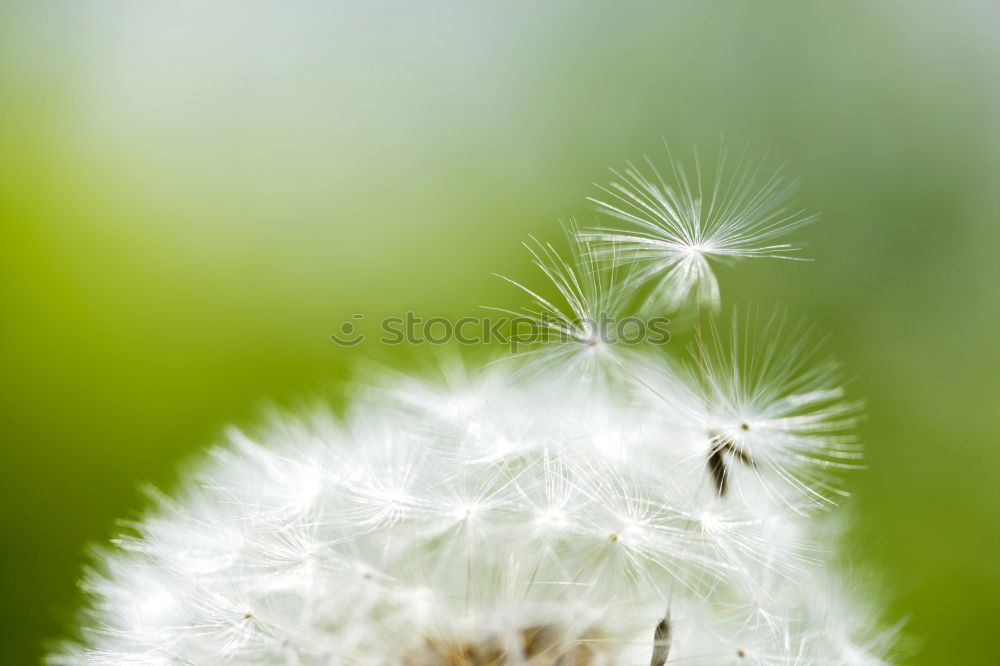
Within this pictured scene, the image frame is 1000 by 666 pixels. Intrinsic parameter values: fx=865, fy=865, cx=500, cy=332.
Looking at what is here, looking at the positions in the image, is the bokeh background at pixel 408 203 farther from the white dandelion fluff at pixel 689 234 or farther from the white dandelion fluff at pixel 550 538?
the white dandelion fluff at pixel 689 234

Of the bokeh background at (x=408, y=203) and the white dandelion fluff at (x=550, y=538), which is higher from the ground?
the bokeh background at (x=408, y=203)

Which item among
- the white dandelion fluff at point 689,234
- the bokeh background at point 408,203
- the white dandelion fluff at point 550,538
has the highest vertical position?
the bokeh background at point 408,203

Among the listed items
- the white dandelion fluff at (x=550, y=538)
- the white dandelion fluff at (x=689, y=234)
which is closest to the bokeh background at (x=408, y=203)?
the white dandelion fluff at (x=550, y=538)

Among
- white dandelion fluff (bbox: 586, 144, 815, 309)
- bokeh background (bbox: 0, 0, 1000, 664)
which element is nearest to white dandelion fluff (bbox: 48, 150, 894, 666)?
white dandelion fluff (bbox: 586, 144, 815, 309)

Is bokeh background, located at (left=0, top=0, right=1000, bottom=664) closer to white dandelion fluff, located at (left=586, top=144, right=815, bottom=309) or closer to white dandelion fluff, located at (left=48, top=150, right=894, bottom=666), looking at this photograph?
white dandelion fluff, located at (left=48, top=150, right=894, bottom=666)

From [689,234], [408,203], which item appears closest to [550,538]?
[689,234]

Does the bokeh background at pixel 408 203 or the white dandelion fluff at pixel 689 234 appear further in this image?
the bokeh background at pixel 408 203

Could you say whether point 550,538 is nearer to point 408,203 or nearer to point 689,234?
point 689,234

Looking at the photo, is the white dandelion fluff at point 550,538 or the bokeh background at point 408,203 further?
the bokeh background at point 408,203
